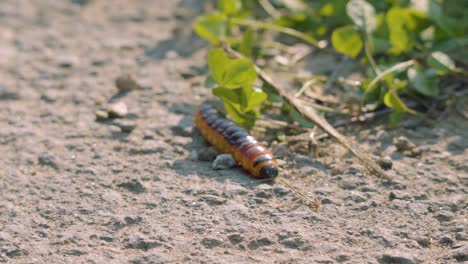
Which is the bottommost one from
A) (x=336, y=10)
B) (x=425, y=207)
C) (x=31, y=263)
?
(x=31, y=263)

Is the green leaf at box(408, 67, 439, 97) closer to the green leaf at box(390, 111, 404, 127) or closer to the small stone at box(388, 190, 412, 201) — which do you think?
the green leaf at box(390, 111, 404, 127)

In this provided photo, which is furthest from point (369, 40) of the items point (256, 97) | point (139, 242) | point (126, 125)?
point (139, 242)

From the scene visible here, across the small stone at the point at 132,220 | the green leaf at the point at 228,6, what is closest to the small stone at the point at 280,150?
the small stone at the point at 132,220

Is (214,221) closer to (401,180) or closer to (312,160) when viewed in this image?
(312,160)

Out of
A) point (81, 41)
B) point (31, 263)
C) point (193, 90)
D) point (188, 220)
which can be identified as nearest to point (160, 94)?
point (193, 90)

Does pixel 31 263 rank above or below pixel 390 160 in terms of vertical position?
below

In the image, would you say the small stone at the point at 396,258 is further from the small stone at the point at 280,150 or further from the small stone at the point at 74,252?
the small stone at the point at 74,252
